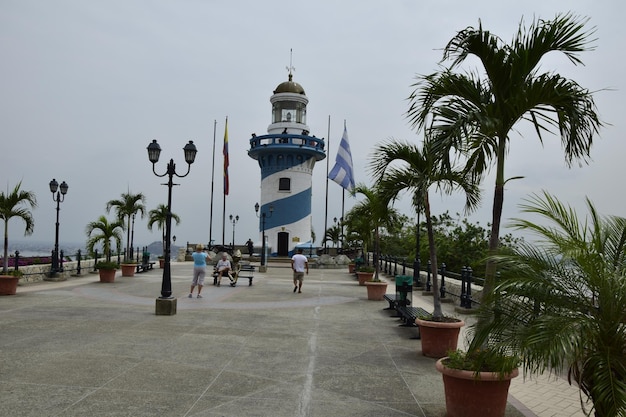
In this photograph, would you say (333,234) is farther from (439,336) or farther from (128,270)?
(439,336)

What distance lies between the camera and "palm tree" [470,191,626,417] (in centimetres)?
393

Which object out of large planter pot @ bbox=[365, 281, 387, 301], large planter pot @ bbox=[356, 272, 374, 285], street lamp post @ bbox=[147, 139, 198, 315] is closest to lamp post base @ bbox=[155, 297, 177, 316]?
street lamp post @ bbox=[147, 139, 198, 315]

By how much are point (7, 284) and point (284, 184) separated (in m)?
31.7

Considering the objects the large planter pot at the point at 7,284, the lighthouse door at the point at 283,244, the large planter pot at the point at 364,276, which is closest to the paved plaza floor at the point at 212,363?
the large planter pot at the point at 7,284

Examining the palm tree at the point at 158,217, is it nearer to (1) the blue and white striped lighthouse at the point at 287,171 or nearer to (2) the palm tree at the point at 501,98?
(1) the blue and white striped lighthouse at the point at 287,171

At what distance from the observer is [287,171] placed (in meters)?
45.8

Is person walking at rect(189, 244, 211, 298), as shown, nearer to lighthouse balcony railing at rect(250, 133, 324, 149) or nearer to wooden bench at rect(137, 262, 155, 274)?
wooden bench at rect(137, 262, 155, 274)

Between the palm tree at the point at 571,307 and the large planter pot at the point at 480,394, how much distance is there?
0.57 metres

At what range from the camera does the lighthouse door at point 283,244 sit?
149ft

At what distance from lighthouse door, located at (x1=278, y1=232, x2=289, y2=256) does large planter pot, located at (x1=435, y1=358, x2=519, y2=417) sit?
40257mm

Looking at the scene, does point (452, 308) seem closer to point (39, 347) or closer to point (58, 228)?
point (39, 347)

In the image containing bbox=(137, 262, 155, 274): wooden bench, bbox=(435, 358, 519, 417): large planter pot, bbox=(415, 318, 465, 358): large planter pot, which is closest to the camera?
bbox=(435, 358, 519, 417): large planter pot

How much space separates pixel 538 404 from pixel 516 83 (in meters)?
3.75

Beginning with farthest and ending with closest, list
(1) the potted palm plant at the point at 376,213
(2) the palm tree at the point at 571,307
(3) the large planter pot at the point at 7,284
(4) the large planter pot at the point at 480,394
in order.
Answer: (3) the large planter pot at the point at 7,284, (1) the potted palm plant at the point at 376,213, (4) the large planter pot at the point at 480,394, (2) the palm tree at the point at 571,307
